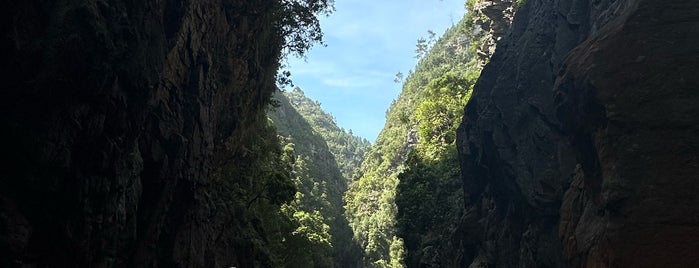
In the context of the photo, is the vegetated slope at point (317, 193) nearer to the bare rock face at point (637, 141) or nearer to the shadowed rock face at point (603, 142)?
the shadowed rock face at point (603, 142)

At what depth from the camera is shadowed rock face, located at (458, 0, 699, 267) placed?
1392cm

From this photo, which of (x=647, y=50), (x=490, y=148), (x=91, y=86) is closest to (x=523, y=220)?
(x=490, y=148)

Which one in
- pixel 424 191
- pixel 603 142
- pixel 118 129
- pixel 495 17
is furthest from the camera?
pixel 495 17

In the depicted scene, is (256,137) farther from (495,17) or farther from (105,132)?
(495,17)

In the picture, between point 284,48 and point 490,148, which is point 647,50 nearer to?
point 490,148

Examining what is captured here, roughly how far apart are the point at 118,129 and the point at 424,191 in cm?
2806

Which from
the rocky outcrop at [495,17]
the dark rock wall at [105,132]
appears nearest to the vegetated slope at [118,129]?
the dark rock wall at [105,132]

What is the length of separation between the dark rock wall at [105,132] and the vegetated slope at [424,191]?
753 inches

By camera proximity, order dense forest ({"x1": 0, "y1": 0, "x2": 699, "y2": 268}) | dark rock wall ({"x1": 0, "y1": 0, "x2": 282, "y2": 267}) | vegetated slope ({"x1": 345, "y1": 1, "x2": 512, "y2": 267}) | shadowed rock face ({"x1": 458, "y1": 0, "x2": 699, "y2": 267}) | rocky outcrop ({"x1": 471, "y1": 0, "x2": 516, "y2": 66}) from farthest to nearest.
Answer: rocky outcrop ({"x1": 471, "y1": 0, "x2": 516, "y2": 66}) → vegetated slope ({"x1": 345, "y1": 1, "x2": 512, "y2": 267}) → shadowed rock face ({"x1": 458, "y1": 0, "x2": 699, "y2": 267}) → dense forest ({"x1": 0, "y1": 0, "x2": 699, "y2": 268}) → dark rock wall ({"x1": 0, "y1": 0, "x2": 282, "y2": 267})

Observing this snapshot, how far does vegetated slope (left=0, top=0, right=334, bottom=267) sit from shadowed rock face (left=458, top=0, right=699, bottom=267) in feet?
49.2

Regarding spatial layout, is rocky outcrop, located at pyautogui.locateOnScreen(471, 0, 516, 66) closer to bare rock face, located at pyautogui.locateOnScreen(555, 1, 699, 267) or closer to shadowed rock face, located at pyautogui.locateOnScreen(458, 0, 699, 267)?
shadowed rock face, located at pyautogui.locateOnScreen(458, 0, 699, 267)

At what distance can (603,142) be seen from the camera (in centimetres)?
1636

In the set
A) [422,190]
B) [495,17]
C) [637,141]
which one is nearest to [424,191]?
[422,190]

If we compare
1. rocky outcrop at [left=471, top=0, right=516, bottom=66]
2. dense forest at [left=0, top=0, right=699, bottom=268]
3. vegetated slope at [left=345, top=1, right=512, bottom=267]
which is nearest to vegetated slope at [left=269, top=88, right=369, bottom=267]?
vegetated slope at [left=345, top=1, right=512, bottom=267]
